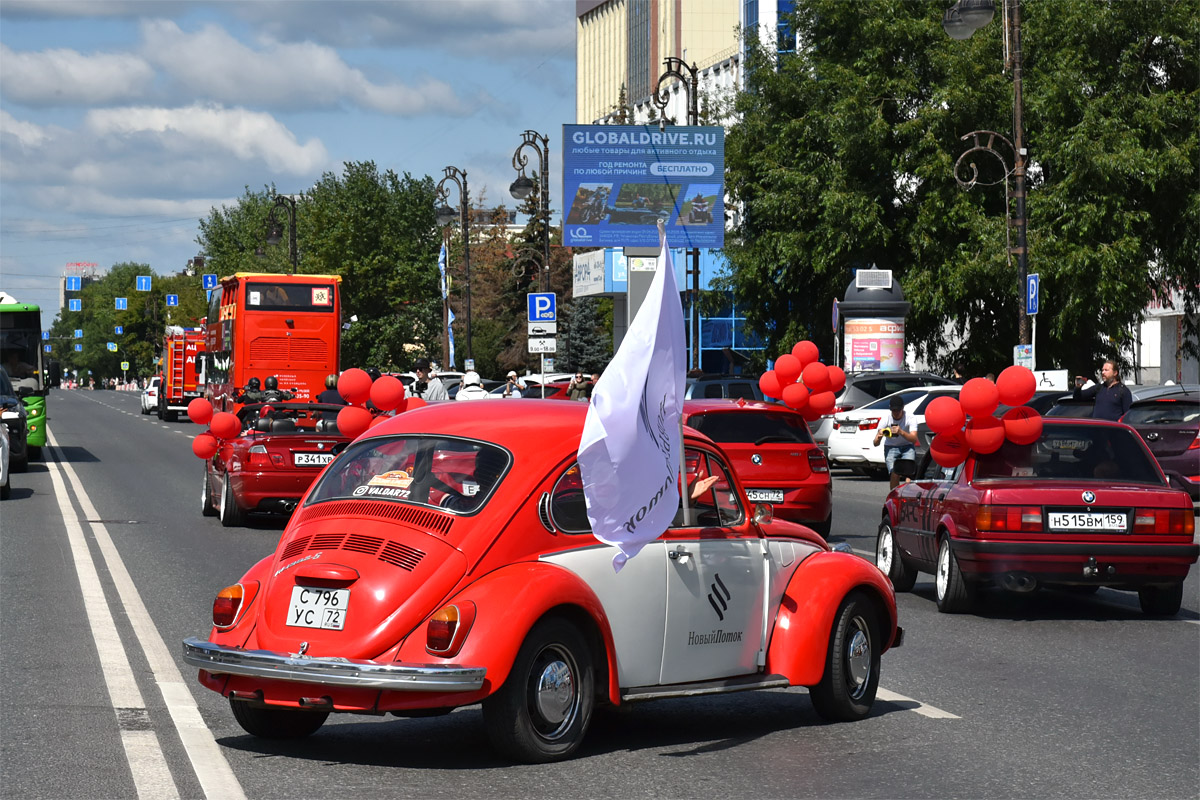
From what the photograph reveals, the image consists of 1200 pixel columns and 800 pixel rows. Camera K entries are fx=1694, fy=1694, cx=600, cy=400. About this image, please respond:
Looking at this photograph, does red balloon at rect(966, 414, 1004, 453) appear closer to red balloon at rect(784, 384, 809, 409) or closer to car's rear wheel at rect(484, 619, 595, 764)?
red balloon at rect(784, 384, 809, 409)

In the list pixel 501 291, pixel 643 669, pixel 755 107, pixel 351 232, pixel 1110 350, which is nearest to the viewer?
pixel 643 669

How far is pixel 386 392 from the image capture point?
1266cm

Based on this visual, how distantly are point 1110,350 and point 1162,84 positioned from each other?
20.8ft

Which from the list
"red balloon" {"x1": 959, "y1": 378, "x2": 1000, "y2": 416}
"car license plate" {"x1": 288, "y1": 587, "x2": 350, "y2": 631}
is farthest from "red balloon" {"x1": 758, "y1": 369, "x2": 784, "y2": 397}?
"car license plate" {"x1": 288, "y1": 587, "x2": 350, "y2": 631}

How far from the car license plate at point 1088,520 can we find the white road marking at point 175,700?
611 centimetres

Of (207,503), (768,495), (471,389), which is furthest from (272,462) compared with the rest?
(471,389)

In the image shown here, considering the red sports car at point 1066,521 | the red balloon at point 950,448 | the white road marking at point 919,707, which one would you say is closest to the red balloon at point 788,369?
the red sports car at point 1066,521

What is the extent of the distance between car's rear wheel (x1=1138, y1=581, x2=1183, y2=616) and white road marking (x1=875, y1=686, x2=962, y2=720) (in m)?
4.25

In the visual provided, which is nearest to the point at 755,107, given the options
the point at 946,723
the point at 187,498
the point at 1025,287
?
the point at 1025,287

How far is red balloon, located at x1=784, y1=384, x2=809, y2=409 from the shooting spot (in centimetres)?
1619

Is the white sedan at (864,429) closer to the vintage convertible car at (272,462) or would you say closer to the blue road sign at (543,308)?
the blue road sign at (543,308)

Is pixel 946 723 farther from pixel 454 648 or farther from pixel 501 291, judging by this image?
pixel 501 291

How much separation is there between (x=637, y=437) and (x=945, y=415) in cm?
540

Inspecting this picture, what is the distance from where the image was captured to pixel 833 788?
261 inches
